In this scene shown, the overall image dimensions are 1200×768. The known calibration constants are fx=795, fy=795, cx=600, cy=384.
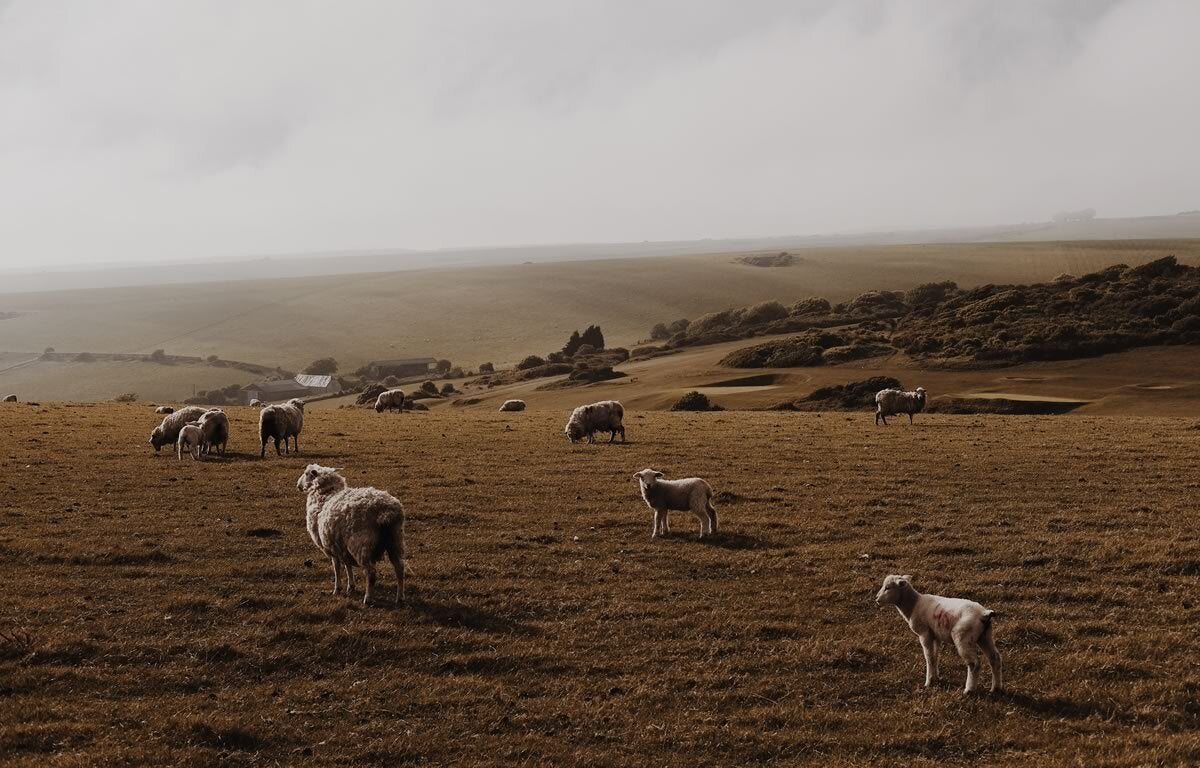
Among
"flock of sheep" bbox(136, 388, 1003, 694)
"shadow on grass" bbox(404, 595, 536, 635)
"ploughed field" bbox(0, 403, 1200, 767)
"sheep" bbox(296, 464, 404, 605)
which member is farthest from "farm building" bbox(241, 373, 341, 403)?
"shadow on grass" bbox(404, 595, 536, 635)

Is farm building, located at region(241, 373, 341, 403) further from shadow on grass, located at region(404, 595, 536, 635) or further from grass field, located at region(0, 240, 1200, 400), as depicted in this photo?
shadow on grass, located at region(404, 595, 536, 635)

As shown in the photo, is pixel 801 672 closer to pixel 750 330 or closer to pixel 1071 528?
pixel 1071 528

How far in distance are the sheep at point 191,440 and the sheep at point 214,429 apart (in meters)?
0.27

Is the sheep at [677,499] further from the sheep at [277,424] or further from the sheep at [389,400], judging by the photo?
the sheep at [389,400]

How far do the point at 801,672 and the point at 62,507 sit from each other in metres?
17.6

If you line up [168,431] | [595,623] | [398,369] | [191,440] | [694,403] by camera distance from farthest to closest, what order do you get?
[398,369] < [694,403] < [168,431] < [191,440] < [595,623]

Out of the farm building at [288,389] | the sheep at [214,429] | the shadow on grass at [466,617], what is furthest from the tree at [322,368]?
the shadow on grass at [466,617]

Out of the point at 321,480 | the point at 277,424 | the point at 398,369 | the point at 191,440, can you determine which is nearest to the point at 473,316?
the point at 398,369

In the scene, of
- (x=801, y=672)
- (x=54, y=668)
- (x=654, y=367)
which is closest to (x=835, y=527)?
(x=801, y=672)

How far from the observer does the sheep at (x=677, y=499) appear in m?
17.0

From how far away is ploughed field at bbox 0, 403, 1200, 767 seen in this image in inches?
345

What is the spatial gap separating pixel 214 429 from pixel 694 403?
30.8 metres

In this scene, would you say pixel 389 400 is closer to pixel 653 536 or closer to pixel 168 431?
pixel 168 431

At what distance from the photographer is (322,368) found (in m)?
122
